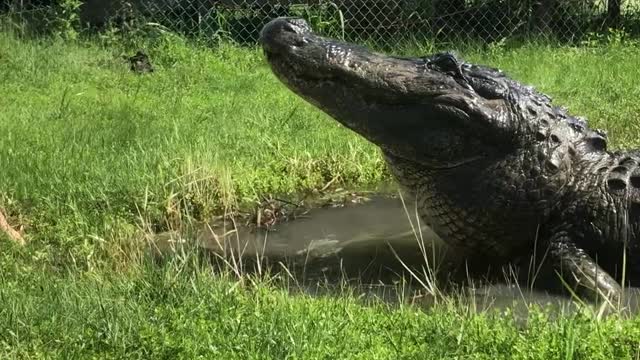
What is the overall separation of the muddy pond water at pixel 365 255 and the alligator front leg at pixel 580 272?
0.26ft

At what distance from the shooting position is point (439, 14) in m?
11.8

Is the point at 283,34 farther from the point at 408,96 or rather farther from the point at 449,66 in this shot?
the point at 449,66

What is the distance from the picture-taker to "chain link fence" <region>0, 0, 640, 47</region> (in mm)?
11125

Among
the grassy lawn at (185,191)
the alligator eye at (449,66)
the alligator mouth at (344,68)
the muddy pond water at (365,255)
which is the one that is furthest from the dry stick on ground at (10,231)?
the alligator eye at (449,66)

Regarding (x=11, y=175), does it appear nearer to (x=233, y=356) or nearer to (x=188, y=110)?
(x=188, y=110)

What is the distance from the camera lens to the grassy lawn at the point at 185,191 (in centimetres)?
315

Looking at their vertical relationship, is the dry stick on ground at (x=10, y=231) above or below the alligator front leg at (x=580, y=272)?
below

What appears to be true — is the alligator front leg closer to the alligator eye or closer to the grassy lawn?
the grassy lawn

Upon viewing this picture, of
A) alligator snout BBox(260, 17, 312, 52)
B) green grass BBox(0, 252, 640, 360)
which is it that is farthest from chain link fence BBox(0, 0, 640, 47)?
green grass BBox(0, 252, 640, 360)

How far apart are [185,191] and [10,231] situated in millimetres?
1087

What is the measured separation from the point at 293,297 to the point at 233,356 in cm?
79

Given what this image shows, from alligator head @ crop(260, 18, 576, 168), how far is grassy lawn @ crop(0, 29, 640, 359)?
2.89 ft

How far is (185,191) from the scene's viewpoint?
5379 millimetres

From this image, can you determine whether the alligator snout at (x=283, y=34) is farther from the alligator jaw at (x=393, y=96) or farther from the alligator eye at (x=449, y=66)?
the alligator eye at (x=449, y=66)
